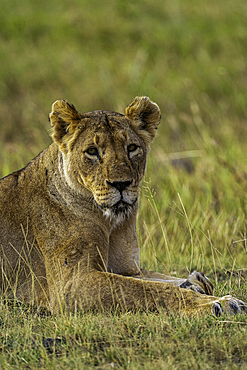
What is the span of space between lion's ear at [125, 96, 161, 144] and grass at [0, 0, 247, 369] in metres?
0.58

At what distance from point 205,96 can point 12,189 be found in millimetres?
9030

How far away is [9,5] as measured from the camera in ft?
59.3

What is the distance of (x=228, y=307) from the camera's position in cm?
336

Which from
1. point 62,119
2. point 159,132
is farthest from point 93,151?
point 159,132

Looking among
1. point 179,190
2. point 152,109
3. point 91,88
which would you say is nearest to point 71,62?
point 91,88

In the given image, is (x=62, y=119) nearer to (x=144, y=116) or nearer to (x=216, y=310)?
(x=144, y=116)

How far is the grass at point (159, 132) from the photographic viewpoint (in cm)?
285

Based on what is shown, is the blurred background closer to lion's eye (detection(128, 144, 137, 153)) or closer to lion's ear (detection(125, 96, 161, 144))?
lion's ear (detection(125, 96, 161, 144))

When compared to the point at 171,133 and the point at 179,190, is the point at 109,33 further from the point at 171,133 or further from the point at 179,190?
the point at 179,190

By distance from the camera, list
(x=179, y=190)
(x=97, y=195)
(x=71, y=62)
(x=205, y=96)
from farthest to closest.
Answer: (x=71, y=62) → (x=205, y=96) → (x=179, y=190) → (x=97, y=195)

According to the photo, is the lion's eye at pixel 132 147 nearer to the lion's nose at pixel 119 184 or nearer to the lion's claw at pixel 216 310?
the lion's nose at pixel 119 184

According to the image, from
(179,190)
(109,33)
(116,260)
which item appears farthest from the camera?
(109,33)

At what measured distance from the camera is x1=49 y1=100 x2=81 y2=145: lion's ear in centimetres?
411

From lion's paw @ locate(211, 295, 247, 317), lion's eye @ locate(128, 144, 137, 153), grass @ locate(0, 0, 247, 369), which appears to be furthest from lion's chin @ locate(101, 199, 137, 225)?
lion's paw @ locate(211, 295, 247, 317)
